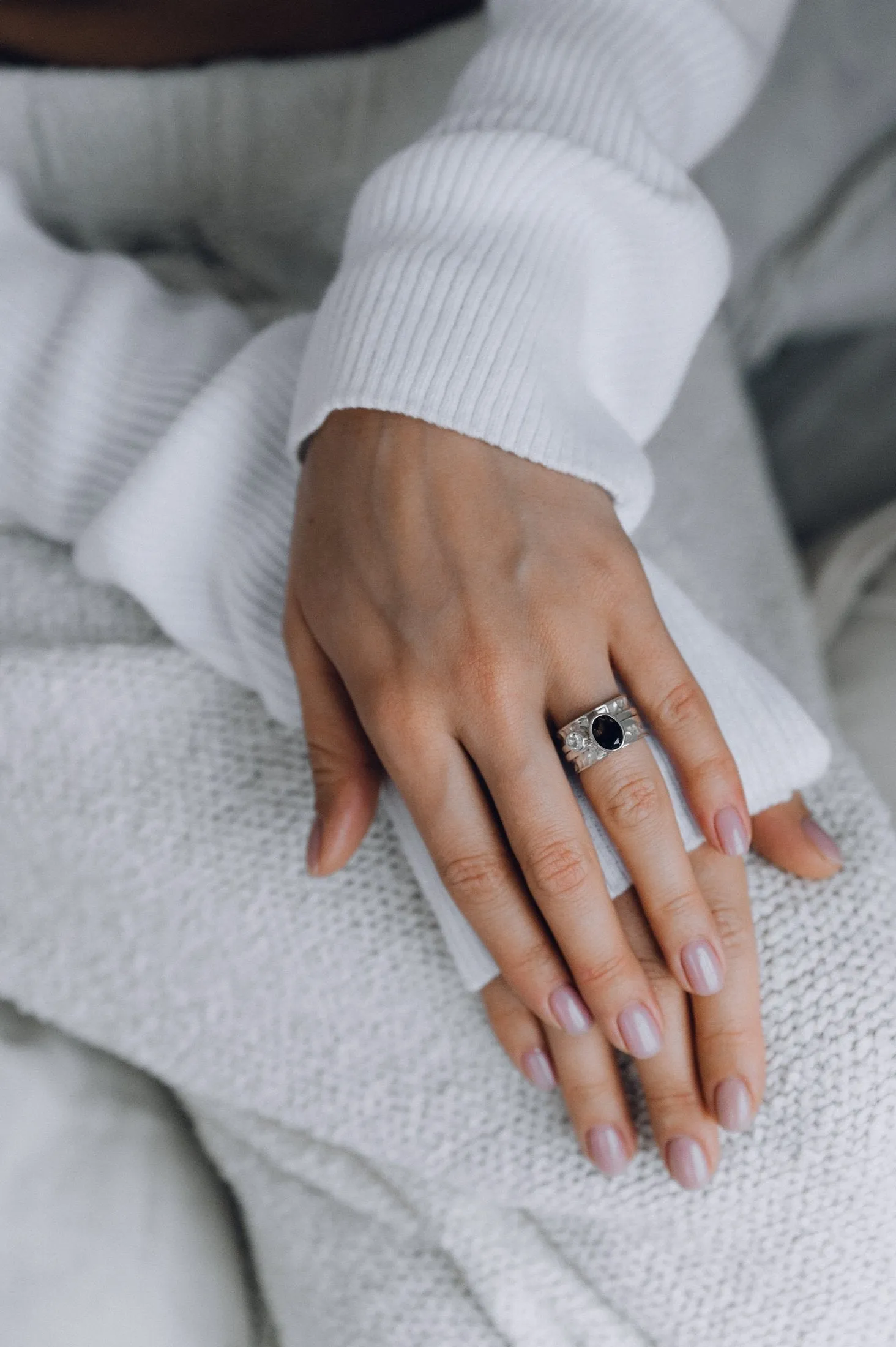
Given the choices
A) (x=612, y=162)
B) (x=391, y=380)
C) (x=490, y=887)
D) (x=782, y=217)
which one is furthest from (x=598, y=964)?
(x=782, y=217)

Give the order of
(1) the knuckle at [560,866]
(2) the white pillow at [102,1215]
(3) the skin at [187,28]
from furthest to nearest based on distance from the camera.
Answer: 1. (3) the skin at [187,28]
2. (2) the white pillow at [102,1215]
3. (1) the knuckle at [560,866]

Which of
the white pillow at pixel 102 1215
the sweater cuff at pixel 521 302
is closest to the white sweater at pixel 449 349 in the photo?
the sweater cuff at pixel 521 302

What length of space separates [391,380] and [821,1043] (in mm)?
442

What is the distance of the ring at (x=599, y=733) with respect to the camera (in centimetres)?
53

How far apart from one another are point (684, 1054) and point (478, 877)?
16 cm

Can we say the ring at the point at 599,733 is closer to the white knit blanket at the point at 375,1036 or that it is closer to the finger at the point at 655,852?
the finger at the point at 655,852

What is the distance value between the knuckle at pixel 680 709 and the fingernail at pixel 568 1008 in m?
0.16

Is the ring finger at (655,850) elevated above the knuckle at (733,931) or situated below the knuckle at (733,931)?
above

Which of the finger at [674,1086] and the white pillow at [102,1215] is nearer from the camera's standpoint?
the finger at [674,1086]

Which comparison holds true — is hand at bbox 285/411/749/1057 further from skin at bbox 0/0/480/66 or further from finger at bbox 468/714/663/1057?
skin at bbox 0/0/480/66

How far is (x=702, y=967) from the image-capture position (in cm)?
54

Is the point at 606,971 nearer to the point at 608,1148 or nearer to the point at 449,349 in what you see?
the point at 608,1148

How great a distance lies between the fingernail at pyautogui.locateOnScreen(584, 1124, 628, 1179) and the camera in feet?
1.81

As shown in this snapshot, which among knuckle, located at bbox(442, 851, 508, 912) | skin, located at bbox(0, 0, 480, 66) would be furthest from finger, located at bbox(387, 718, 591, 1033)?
skin, located at bbox(0, 0, 480, 66)
